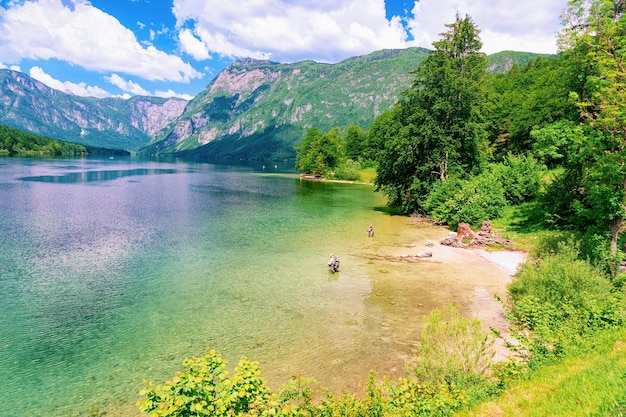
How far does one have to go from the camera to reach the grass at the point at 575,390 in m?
8.27

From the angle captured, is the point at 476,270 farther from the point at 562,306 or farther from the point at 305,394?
the point at 305,394

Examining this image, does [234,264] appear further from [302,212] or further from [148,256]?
[302,212]

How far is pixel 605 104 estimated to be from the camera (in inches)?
856

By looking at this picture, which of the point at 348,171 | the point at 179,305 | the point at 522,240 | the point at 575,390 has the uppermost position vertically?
the point at 348,171

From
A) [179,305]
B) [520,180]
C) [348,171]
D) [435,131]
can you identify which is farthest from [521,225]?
[348,171]

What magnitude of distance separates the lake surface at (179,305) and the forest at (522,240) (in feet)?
7.10

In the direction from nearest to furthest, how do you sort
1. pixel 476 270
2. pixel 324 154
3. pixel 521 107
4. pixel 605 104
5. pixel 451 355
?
pixel 451 355, pixel 605 104, pixel 476 270, pixel 521 107, pixel 324 154

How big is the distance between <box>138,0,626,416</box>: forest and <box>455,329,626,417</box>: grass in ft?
0.16

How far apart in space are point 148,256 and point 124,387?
68.7 feet

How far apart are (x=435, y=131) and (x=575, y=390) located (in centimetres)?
4801

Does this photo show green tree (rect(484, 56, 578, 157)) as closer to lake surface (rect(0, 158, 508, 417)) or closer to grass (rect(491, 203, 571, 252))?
grass (rect(491, 203, 571, 252))

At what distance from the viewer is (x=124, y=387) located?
1493 centimetres

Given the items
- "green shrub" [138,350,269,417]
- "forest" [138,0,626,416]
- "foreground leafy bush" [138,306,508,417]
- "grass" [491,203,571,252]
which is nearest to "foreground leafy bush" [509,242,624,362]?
"forest" [138,0,626,416]

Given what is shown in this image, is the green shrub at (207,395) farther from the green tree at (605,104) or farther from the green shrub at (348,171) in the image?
the green shrub at (348,171)
